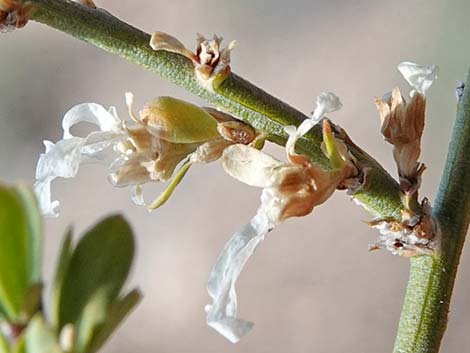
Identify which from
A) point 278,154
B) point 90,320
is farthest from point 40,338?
point 278,154

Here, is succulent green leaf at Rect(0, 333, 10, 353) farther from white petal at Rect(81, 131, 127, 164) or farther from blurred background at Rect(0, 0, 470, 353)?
blurred background at Rect(0, 0, 470, 353)

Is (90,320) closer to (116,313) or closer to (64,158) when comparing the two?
(116,313)

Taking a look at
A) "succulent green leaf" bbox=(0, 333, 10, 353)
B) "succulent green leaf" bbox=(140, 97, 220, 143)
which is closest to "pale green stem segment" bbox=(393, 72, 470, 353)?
"succulent green leaf" bbox=(140, 97, 220, 143)

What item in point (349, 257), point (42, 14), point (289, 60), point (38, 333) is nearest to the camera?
point (38, 333)

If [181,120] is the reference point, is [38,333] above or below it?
below

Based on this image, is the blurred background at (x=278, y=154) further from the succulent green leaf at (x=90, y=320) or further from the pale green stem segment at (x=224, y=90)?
the succulent green leaf at (x=90, y=320)

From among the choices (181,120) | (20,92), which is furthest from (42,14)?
(20,92)

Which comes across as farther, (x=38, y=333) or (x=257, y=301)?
(x=257, y=301)

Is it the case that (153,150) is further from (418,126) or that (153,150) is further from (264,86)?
(264,86)
